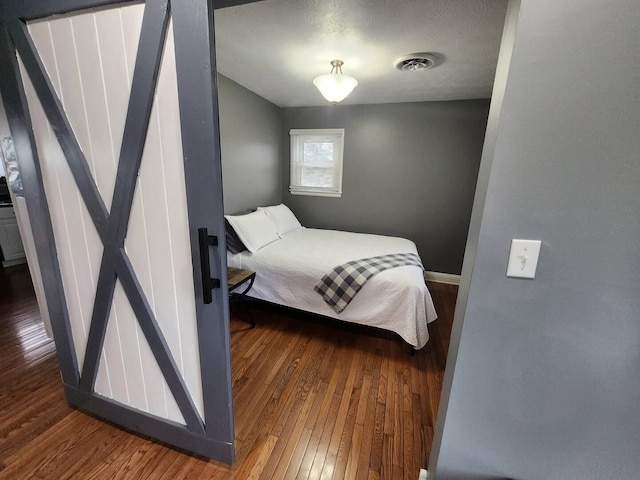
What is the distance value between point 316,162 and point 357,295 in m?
2.44

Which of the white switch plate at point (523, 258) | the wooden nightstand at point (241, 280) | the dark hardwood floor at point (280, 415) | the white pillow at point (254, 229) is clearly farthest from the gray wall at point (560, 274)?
the white pillow at point (254, 229)

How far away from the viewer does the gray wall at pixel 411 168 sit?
10.7ft

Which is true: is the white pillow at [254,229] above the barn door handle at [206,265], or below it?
below

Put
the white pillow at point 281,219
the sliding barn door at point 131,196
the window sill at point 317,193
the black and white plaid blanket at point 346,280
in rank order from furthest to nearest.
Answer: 1. the window sill at point 317,193
2. the white pillow at point 281,219
3. the black and white plaid blanket at point 346,280
4. the sliding barn door at point 131,196

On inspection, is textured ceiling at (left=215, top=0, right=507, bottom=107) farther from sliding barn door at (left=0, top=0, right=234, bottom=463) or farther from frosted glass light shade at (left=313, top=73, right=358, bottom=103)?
sliding barn door at (left=0, top=0, right=234, bottom=463)

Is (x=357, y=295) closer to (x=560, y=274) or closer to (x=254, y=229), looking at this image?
(x=254, y=229)

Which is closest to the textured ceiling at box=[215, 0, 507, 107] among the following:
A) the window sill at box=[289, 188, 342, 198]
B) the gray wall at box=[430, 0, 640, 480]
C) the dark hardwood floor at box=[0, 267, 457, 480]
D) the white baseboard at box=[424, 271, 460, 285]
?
the gray wall at box=[430, 0, 640, 480]

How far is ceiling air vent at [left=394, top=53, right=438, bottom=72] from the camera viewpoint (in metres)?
2.07

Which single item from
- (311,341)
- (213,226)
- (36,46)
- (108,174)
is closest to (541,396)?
(213,226)

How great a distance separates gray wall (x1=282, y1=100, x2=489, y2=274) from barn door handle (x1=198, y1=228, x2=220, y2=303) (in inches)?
119

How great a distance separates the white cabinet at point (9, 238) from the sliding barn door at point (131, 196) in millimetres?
3601

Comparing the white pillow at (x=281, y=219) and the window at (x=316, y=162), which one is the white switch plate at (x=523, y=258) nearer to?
the white pillow at (x=281, y=219)

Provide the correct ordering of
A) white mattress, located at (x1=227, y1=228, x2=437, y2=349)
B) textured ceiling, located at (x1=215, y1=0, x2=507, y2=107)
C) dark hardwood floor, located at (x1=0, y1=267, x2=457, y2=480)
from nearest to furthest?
1. dark hardwood floor, located at (x1=0, y1=267, x2=457, y2=480)
2. textured ceiling, located at (x1=215, y1=0, x2=507, y2=107)
3. white mattress, located at (x1=227, y1=228, x2=437, y2=349)

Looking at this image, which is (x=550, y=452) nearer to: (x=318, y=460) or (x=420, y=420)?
(x=420, y=420)
